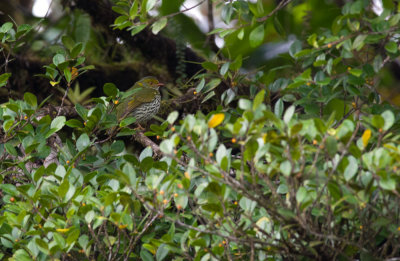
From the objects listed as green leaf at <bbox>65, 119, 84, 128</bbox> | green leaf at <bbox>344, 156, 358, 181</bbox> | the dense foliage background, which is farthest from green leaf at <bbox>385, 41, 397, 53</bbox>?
green leaf at <bbox>65, 119, 84, 128</bbox>

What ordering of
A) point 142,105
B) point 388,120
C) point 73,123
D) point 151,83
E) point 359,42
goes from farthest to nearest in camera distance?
point 151,83 → point 142,105 → point 73,123 → point 359,42 → point 388,120

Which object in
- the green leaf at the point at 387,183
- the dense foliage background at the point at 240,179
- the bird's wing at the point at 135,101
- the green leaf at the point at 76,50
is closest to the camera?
the green leaf at the point at 387,183

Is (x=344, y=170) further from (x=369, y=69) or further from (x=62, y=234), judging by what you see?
(x=62, y=234)

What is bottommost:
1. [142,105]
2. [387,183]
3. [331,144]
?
[142,105]

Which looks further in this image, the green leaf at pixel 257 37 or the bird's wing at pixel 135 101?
the bird's wing at pixel 135 101

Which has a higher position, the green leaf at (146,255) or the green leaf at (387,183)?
the green leaf at (387,183)

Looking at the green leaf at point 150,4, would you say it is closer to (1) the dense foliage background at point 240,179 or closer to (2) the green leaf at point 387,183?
(1) the dense foliage background at point 240,179

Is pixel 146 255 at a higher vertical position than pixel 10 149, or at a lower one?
lower

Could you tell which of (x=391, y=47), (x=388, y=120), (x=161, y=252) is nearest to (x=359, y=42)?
(x=391, y=47)

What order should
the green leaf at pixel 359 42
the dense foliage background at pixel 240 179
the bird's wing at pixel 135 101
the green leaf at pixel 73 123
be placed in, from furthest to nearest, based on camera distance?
the bird's wing at pixel 135 101
the green leaf at pixel 73 123
the green leaf at pixel 359 42
the dense foliage background at pixel 240 179

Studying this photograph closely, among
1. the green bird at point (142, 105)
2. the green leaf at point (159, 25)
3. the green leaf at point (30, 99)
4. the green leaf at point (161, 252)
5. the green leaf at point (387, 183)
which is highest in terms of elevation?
the green leaf at point (159, 25)

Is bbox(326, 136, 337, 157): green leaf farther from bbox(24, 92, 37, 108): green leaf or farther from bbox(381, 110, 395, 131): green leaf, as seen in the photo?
bbox(24, 92, 37, 108): green leaf

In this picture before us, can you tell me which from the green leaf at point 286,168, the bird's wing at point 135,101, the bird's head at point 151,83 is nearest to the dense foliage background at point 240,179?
the green leaf at point 286,168

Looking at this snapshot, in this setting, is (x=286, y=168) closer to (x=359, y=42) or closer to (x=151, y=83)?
(x=359, y=42)
